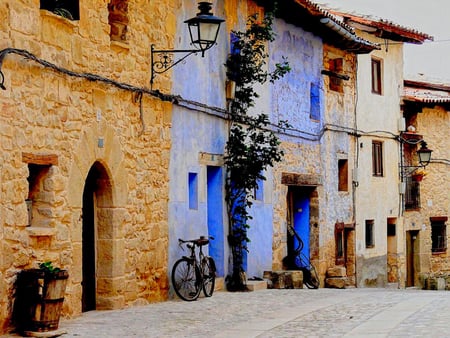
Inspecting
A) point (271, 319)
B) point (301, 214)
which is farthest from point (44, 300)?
point (301, 214)

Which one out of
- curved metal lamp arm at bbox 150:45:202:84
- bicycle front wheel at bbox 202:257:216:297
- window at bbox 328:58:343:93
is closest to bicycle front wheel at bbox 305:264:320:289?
window at bbox 328:58:343:93

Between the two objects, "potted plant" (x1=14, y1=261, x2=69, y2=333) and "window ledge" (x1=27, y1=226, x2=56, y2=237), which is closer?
"potted plant" (x1=14, y1=261, x2=69, y2=333)

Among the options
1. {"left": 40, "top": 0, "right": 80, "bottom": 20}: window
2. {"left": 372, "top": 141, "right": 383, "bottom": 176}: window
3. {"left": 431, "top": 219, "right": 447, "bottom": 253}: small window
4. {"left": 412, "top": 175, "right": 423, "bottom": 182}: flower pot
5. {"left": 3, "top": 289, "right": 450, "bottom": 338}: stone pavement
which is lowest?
{"left": 3, "top": 289, "right": 450, "bottom": 338}: stone pavement

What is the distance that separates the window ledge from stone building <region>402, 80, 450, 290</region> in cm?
2032

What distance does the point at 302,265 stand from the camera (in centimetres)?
2222

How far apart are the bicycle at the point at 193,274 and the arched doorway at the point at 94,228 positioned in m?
1.80

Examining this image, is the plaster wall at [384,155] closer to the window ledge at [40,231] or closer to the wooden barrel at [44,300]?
the window ledge at [40,231]

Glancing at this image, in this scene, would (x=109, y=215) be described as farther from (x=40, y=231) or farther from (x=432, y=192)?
(x=432, y=192)

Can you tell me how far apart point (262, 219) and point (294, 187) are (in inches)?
133

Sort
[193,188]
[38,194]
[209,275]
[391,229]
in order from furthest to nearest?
[391,229] < [193,188] < [209,275] < [38,194]

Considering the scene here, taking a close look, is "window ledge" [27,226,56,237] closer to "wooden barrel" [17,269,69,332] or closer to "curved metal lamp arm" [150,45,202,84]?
"wooden barrel" [17,269,69,332]

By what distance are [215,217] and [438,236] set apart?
57.2 ft

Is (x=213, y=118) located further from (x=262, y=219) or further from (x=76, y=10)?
(x=76, y=10)

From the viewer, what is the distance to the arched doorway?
1280cm
